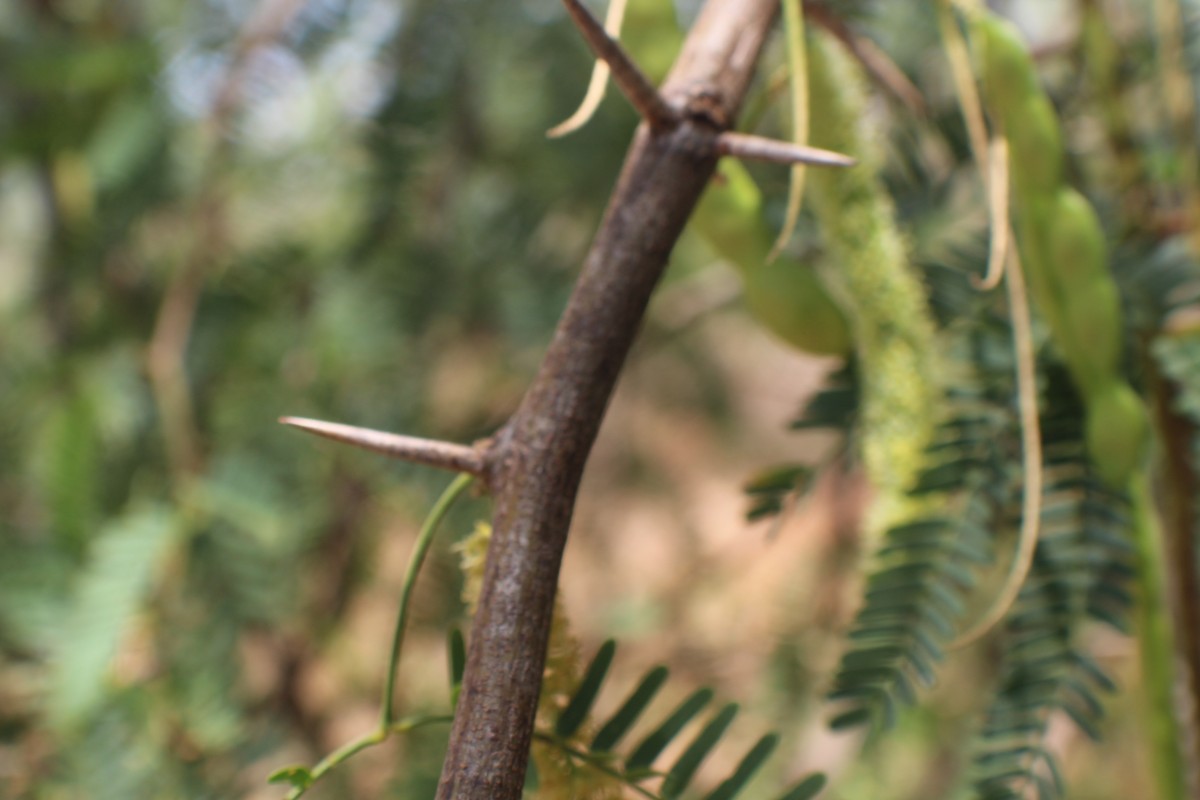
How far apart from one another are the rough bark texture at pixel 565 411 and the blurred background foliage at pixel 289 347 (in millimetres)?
311

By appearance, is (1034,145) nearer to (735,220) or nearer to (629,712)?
(735,220)

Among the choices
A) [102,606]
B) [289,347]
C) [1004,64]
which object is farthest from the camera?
[289,347]

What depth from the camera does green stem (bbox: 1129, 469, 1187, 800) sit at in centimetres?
36

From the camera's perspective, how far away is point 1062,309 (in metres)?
0.37

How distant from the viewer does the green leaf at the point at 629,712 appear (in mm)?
301

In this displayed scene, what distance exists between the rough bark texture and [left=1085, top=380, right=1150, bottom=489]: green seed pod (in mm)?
182

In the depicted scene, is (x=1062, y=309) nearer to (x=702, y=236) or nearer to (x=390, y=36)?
(x=702, y=236)

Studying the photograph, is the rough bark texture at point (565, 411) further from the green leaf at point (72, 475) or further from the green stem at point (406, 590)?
the green leaf at point (72, 475)

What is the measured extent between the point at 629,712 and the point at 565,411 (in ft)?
0.38

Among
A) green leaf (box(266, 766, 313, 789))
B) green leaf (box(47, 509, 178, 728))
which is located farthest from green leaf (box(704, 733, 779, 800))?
green leaf (box(47, 509, 178, 728))

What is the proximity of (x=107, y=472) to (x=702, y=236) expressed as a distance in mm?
576

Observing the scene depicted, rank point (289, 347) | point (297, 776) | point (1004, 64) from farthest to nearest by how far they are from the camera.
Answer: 1. point (289, 347)
2. point (1004, 64)
3. point (297, 776)

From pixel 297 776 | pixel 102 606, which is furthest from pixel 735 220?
pixel 102 606

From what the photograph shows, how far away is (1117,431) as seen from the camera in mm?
363
